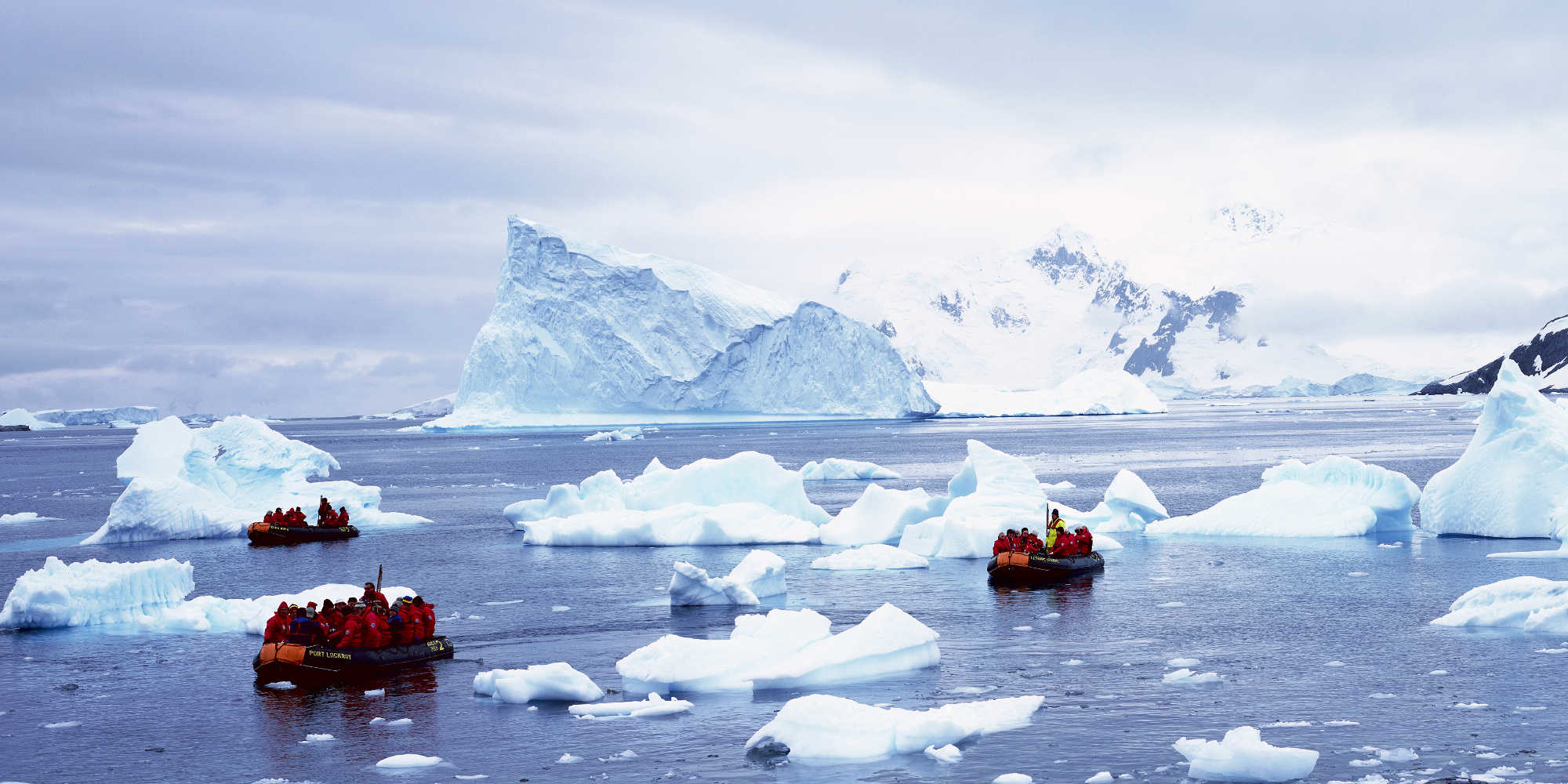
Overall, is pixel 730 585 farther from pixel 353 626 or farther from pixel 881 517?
pixel 881 517

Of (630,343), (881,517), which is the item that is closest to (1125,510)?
(881,517)

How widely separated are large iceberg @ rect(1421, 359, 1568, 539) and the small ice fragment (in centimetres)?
2382

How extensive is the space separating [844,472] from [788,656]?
4151cm

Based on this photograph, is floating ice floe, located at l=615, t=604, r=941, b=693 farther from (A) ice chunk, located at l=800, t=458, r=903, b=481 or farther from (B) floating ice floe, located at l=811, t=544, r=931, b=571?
(A) ice chunk, located at l=800, t=458, r=903, b=481

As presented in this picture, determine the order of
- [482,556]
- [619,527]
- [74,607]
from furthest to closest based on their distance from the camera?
1. [619,527]
2. [482,556]
3. [74,607]

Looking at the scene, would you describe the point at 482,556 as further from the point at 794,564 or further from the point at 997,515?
the point at 997,515

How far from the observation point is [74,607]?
27031 mm

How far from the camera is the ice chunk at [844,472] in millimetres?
60844

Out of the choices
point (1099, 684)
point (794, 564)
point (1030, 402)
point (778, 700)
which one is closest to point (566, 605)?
point (794, 564)

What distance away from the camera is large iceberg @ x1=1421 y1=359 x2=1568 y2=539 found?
113 ft

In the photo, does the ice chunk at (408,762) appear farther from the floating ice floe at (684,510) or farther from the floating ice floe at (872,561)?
the floating ice floe at (684,510)

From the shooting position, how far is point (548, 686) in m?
19.5

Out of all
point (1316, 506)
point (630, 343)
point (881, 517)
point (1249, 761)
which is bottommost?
point (1249, 761)

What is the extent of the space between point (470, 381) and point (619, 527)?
65782mm
